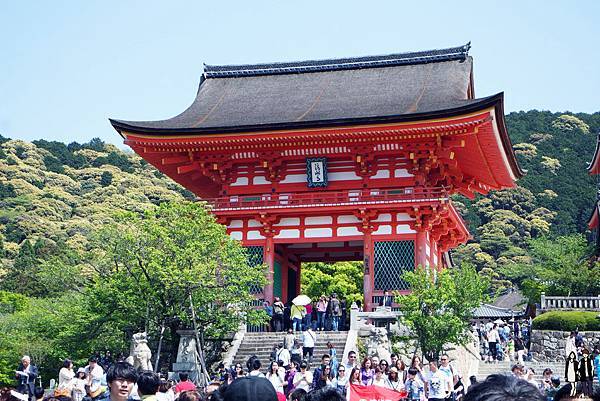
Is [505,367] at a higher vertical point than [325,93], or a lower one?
lower

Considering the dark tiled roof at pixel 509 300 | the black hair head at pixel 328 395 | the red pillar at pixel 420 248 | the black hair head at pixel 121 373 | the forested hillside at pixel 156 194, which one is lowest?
the black hair head at pixel 328 395

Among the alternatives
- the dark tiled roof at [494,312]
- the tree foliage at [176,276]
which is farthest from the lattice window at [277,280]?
the dark tiled roof at [494,312]

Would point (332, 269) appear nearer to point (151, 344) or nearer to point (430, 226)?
point (430, 226)

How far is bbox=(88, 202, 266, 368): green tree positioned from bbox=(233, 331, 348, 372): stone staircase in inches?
30.2

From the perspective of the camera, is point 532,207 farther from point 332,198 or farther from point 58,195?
point 332,198

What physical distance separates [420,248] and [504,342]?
6908 millimetres

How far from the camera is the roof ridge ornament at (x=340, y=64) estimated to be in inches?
1449

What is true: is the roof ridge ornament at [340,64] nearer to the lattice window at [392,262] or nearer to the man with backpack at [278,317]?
the lattice window at [392,262]

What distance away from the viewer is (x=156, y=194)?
95.8 meters

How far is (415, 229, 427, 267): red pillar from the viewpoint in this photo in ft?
100.0

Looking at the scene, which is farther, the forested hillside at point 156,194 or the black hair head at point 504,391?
the forested hillside at point 156,194

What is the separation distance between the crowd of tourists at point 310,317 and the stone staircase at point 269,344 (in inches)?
40.0

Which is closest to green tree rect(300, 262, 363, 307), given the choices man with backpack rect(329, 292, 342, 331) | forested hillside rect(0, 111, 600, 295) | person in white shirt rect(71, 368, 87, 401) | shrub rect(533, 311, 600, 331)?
forested hillside rect(0, 111, 600, 295)

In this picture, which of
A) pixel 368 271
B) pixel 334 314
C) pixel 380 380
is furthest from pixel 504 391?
pixel 368 271
